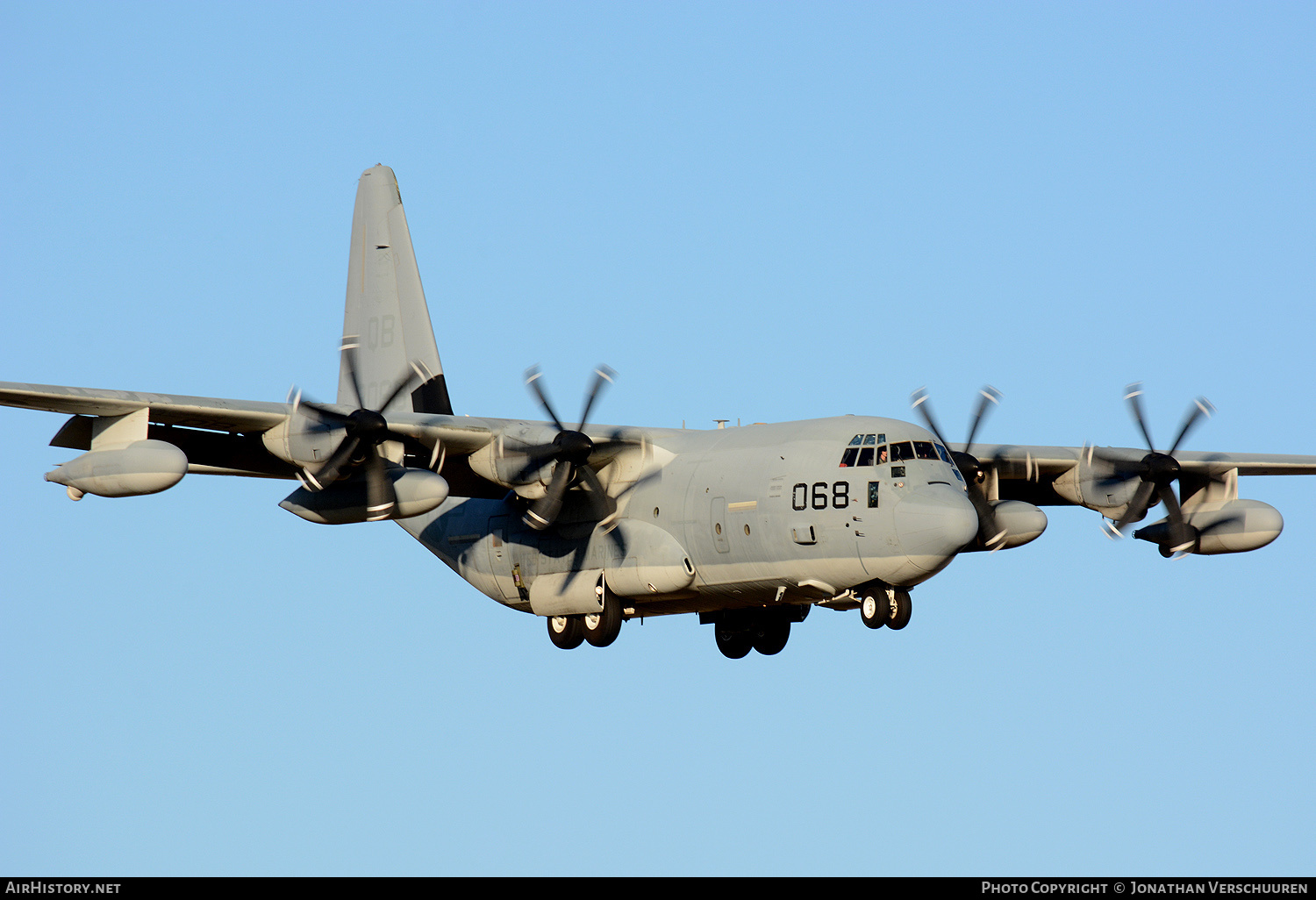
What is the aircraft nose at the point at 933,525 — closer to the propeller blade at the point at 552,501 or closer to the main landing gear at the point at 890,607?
the main landing gear at the point at 890,607

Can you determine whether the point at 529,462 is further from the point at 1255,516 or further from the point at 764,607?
the point at 1255,516

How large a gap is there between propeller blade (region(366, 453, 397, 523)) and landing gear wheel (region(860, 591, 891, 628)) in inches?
299

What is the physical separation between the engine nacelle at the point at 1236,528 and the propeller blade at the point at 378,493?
15292mm

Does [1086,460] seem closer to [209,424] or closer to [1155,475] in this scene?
[1155,475]

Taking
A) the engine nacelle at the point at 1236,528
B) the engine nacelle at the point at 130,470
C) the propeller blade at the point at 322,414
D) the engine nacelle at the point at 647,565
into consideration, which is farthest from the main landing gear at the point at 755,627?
the engine nacelle at the point at 130,470

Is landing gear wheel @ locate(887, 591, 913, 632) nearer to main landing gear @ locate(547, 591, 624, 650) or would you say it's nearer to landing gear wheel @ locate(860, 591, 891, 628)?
landing gear wheel @ locate(860, 591, 891, 628)

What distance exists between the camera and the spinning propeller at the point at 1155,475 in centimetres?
3075

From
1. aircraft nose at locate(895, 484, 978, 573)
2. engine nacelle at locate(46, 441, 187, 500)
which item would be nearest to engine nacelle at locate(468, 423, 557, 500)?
engine nacelle at locate(46, 441, 187, 500)

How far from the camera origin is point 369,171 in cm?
3816

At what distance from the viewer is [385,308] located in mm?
36781

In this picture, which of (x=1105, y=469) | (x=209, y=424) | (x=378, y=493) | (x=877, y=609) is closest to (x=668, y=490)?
(x=877, y=609)

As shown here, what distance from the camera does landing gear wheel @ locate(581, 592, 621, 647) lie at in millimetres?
29750
